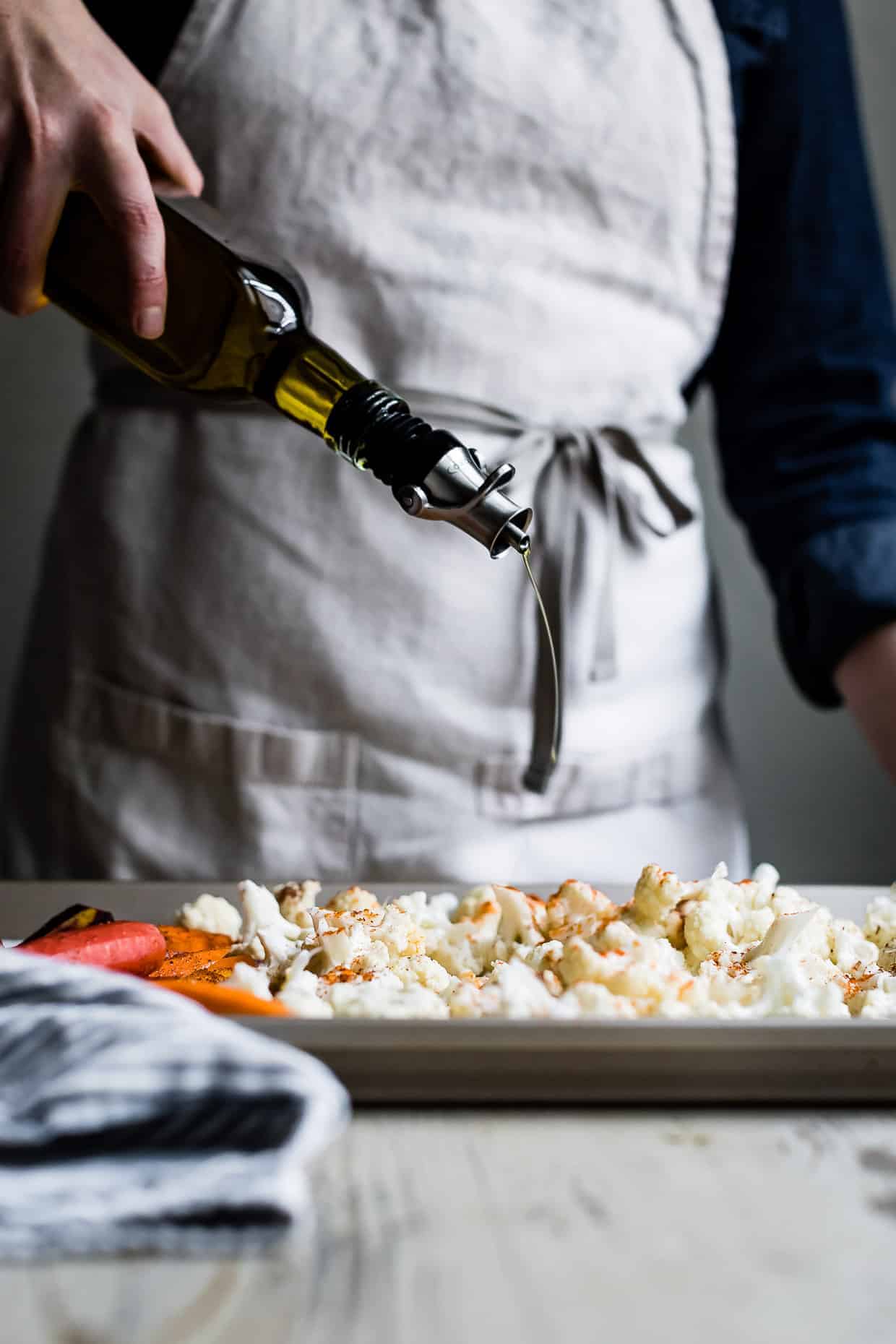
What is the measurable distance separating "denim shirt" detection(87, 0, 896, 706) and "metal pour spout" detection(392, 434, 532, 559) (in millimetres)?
478

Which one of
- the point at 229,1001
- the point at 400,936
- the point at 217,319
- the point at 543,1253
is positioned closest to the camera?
the point at 543,1253

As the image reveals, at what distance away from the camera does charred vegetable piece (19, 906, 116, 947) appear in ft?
1.64

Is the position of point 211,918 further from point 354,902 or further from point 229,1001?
point 229,1001

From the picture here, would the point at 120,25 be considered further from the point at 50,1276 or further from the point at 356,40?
the point at 50,1276

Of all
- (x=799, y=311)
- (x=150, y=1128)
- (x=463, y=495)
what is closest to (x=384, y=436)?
(x=463, y=495)

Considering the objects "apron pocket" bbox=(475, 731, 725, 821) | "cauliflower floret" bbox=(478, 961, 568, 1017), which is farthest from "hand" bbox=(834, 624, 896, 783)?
"cauliflower floret" bbox=(478, 961, 568, 1017)

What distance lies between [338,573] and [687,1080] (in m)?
0.56

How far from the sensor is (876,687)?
84cm

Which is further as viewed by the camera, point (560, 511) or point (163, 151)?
point (560, 511)

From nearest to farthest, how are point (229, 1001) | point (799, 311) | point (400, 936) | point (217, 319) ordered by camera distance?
1. point (229, 1001)
2. point (400, 936)
3. point (217, 319)
4. point (799, 311)

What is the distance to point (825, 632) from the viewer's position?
85 centimetres

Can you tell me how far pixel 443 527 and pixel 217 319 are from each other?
30 centimetres

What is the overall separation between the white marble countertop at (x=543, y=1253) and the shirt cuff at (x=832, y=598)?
0.54 meters

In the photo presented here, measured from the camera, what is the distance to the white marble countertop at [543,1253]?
24 cm
